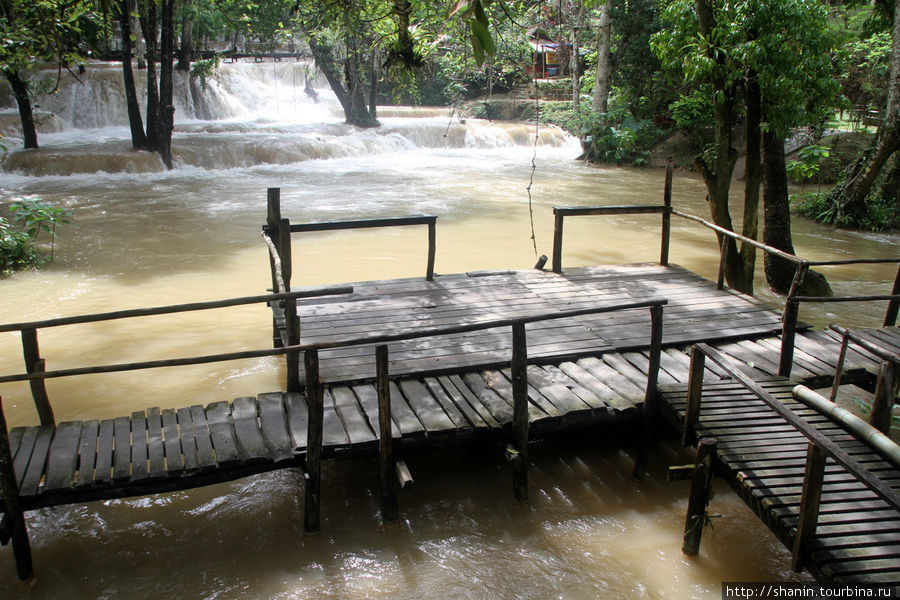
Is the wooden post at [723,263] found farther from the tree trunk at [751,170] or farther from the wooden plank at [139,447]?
the wooden plank at [139,447]

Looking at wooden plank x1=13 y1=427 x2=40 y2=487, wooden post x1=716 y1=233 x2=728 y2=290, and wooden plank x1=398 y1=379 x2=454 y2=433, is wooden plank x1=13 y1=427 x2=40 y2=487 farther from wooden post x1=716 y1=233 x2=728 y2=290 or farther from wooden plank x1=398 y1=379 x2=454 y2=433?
wooden post x1=716 y1=233 x2=728 y2=290

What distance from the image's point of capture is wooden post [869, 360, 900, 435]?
14.1ft

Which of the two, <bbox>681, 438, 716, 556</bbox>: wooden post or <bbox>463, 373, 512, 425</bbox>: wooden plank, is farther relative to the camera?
<bbox>463, 373, 512, 425</bbox>: wooden plank

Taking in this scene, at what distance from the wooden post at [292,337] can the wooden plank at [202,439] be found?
2.16 ft

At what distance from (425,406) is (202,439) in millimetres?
1495

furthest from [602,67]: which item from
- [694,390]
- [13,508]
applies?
[13,508]

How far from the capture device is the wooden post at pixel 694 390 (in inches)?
180

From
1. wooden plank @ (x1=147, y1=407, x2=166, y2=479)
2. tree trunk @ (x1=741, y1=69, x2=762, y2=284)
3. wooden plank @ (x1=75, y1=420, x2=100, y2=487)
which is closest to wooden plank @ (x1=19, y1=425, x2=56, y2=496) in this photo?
wooden plank @ (x1=75, y1=420, x2=100, y2=487)

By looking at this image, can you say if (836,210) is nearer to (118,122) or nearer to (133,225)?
(133,225)

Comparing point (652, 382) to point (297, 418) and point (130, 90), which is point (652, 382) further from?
point (130, 90)

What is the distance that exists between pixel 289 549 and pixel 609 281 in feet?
15.2

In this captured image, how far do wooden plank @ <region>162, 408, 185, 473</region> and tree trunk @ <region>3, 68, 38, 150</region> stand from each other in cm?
1277

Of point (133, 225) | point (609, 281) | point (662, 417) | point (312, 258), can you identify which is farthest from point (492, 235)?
point (662, 417)

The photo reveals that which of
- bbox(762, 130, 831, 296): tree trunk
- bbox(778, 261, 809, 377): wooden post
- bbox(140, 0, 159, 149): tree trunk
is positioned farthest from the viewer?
bbox(140, 0, 159, 149): tree trunk
